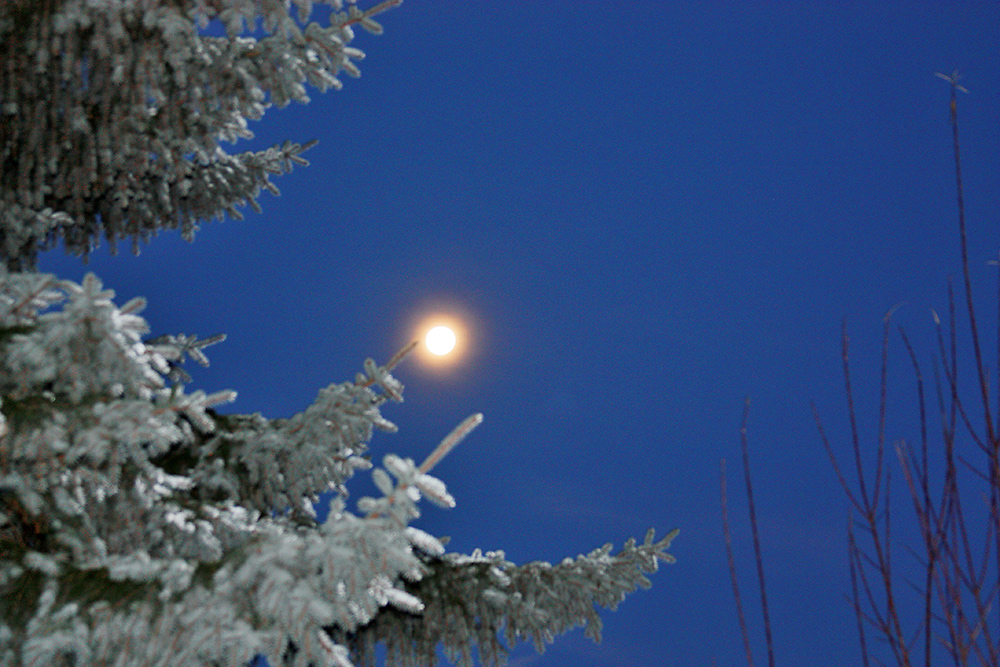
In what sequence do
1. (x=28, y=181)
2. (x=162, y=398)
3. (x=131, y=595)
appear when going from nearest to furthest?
1. (x=131, y=595)
2. (x=162, y=398)
3. (x=28, y=181)

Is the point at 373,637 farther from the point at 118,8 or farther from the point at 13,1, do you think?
the point at 13,1

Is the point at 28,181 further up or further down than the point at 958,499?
further up

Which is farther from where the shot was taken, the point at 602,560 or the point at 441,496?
the point at 602,560

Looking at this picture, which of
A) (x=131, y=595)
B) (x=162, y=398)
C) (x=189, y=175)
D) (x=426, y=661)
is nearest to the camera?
(x=131, y=595)

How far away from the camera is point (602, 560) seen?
5.25m

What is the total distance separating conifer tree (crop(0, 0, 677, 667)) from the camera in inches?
100

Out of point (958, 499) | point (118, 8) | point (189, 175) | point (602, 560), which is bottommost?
point (958, 499)

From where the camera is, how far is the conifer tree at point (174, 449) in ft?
8.34

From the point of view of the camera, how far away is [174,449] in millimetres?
4895

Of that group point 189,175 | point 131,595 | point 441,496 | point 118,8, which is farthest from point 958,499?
point 189,175

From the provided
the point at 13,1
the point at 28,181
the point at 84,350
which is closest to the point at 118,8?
the point at 13,1

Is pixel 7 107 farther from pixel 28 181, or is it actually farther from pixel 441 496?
pixel 441 496

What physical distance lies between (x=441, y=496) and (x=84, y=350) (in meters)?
1.67

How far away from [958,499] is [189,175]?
5.70 m
